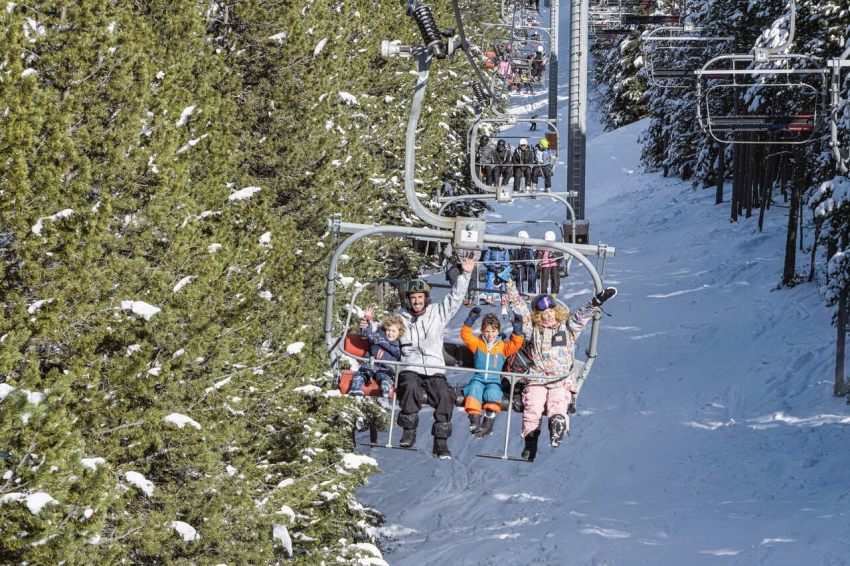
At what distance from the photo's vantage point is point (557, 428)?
394 inches

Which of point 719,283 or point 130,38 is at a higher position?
point 130,38

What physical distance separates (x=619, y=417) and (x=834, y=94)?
12088 millimetres

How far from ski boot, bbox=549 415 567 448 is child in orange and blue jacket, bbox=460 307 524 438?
564mm

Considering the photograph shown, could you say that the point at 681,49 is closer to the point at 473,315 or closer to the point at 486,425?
the point at 473,315

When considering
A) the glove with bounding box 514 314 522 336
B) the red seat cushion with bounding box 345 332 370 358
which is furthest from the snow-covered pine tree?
the glove with bounding box 514 314 522 336

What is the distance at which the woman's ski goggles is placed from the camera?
9.87 meters

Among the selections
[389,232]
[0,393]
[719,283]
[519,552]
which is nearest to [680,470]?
[519,552]

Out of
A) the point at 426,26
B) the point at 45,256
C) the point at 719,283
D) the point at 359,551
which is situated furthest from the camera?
the point at 719,283

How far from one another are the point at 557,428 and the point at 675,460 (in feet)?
36.5

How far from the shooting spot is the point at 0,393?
8.31 metres

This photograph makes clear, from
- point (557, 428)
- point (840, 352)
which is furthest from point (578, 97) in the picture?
point (557, 428)

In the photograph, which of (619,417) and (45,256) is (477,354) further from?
(619,417)

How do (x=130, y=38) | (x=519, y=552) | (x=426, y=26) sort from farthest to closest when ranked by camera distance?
1. (x=519, y=552)
2. (x=130, y=38)
3. (x=426, y=26)

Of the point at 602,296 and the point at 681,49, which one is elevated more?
the point at 681,49
